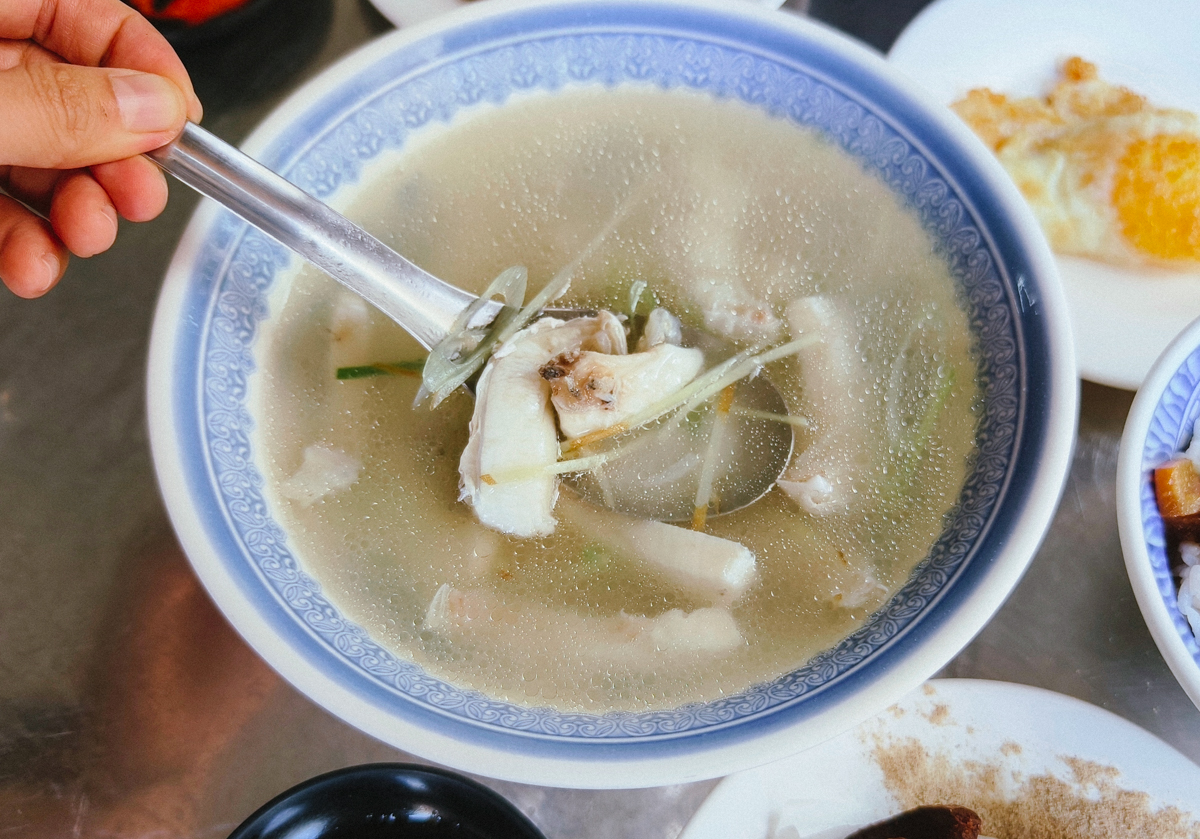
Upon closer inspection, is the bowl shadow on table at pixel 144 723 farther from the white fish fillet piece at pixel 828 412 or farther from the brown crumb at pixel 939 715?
the brown crumb at pixel 939 715

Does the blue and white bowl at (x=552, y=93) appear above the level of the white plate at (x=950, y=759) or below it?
above

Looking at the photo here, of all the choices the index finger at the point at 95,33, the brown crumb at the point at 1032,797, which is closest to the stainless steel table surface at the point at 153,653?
the brown crumb at the point at 1032,797

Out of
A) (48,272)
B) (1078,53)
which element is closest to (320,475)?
(48,272)

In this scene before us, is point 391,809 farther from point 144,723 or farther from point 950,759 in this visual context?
point 950,759

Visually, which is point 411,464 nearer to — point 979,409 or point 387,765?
point 387,765

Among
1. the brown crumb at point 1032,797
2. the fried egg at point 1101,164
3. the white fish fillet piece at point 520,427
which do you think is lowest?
the brown crumb at point 1032,797

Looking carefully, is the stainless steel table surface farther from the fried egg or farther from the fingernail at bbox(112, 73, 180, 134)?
the fingernail at bbox(112, 73, 180, 134)
